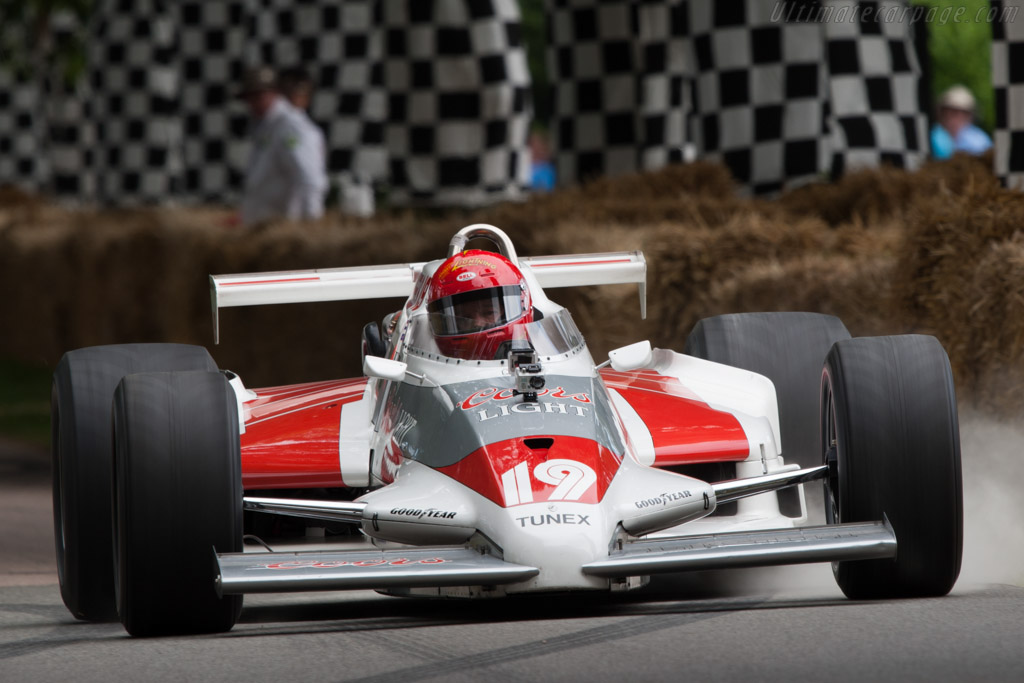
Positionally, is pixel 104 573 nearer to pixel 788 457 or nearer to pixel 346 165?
pixel 788 457

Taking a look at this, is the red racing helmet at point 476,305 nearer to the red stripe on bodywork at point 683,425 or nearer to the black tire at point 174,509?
the red stripe on bodywork at point 683,425

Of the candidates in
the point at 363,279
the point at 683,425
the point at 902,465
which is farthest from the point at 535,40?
the point at 902,465

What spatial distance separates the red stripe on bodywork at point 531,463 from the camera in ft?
15.1

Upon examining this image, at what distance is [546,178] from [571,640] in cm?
1934

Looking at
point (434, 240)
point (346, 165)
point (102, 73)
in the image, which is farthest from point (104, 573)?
point (102, 73)

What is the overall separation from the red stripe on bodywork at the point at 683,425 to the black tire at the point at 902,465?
0.49m

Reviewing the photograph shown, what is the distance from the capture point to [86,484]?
203 inches

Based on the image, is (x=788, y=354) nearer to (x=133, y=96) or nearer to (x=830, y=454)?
(x=830, y=454)

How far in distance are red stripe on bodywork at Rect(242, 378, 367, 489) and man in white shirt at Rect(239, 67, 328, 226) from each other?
5.71 metres

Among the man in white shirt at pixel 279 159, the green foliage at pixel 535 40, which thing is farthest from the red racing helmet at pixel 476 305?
the green foliage at pixel 535 40

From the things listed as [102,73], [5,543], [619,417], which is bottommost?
[5,543]

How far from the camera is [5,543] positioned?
7215mm

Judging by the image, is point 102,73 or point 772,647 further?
point 102,73

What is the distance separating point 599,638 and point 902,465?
3.50ft
